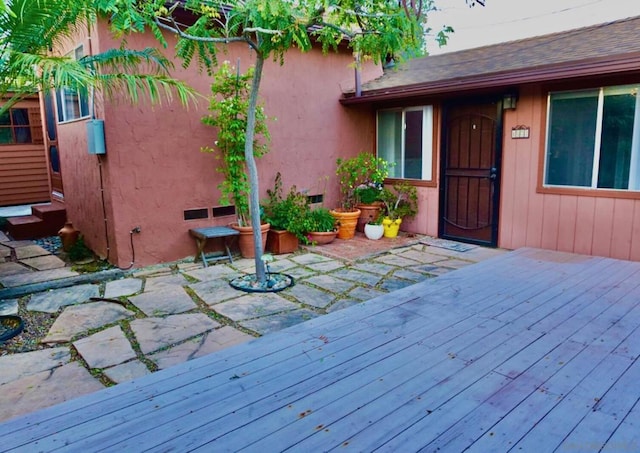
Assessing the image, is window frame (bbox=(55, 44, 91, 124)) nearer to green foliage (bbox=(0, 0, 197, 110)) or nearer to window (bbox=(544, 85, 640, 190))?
green foliage (bbox=(0, 0, 197, 110))

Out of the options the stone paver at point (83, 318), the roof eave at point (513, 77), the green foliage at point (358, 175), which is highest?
the roof eave at point (513, 77)

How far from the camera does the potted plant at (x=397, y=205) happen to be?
664cm

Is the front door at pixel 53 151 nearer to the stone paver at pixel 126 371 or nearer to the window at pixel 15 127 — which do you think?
the window at pixel 15 127

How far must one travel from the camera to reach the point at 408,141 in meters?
6.77

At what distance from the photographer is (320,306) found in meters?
3.82

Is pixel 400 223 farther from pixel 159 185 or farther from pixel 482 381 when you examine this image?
pixel 482 381

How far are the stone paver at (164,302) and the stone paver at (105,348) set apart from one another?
44 cm

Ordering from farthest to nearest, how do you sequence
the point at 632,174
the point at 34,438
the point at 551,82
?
the point at 551,82, the point at 632,174, the point at 34,438

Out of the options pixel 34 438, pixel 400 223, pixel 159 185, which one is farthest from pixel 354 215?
pixel 34 438

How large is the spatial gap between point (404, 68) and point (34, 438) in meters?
7.27

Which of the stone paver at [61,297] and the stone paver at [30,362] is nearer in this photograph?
the stone paver at [30,362]

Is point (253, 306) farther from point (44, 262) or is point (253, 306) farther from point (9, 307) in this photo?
point (44, 262)

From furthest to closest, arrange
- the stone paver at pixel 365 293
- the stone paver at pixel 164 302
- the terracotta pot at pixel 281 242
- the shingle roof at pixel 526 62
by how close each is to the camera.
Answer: the terracotta pot at pixel 281 242
the shingle roof at pixel 526 62
the stone paver at pixel 365 293
the stone paver at pixel 164 302

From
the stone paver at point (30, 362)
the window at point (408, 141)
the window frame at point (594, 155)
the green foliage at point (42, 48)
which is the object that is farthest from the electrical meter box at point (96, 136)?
the window frame at point (594, 155)
